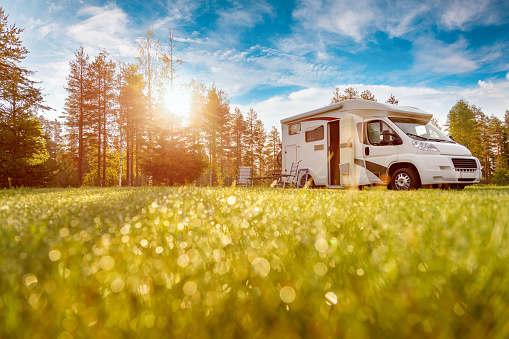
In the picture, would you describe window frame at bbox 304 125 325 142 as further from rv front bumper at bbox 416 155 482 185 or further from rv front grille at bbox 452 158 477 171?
rv front grille at bbox 452 158 477 171

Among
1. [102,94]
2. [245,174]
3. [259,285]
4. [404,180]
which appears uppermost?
[102,94]

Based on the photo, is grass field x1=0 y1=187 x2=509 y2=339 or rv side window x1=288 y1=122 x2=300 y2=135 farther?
rv side window x1=288 y1=122 x2=300 y2=135

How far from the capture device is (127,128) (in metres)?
28.4

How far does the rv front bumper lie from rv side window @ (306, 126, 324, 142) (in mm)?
3842

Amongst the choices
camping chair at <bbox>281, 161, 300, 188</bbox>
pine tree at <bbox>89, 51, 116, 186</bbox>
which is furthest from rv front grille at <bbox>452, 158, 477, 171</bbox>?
pine tree at <bbox>89, 51, 116, 186</bbox>

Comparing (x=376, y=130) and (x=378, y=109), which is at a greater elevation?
(x=378, y=109)

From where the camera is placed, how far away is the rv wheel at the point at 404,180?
8398 mm

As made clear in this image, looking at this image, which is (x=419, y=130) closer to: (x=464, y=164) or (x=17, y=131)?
(x=464, y=164)

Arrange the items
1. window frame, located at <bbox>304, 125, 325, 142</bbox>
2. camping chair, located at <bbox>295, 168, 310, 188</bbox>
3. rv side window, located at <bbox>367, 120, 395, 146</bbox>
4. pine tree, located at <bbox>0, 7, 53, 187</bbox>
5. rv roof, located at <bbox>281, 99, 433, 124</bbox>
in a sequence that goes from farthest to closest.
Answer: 1. pine tree, located at <bbox>0, 7, 53, 187</bbox>
2. camping chair, located at <bbox>295, 168, 310, 188</bbox>
3. window frame, located at <bbox>304, 125, 325, 142</bbox>
4. rv roof, located at <bbox>281, 99, 433, 124</bbox>
5. rv side window, located at <bbox>367, 120, 395, 146</bbox>

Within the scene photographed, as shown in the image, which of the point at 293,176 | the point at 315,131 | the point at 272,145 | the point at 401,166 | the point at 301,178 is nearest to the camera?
the point at 401,166

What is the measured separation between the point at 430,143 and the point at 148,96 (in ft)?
74.7

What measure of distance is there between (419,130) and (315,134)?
3651 mm

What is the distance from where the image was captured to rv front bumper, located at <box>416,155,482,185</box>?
26.2ft

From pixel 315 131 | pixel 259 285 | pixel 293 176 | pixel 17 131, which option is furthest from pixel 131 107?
pixel 259 285
